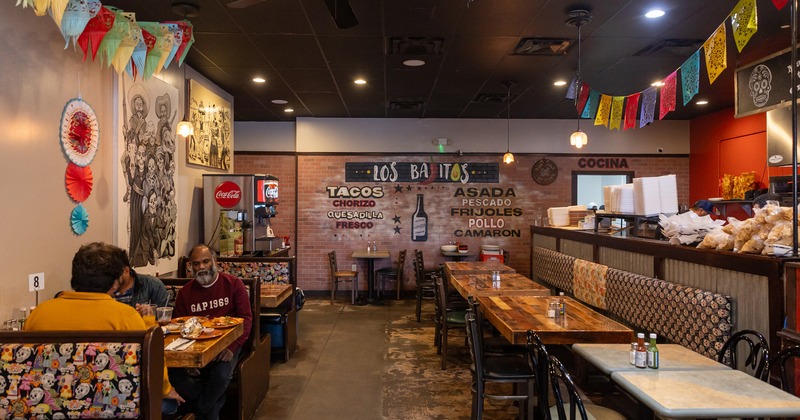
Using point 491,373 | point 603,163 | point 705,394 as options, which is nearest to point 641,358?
point 705,394

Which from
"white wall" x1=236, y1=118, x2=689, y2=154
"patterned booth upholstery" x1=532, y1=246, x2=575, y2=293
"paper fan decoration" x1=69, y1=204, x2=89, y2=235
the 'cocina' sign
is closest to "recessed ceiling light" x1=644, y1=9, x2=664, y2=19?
"patterned booth upholstery" x1=532, y1=246, x2=575, y2=293

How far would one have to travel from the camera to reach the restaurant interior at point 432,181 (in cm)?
336

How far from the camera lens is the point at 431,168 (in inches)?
389

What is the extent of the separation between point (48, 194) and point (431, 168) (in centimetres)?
701

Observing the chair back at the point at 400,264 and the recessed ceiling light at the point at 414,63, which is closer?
the recessed ceiling light at the point at 414,63

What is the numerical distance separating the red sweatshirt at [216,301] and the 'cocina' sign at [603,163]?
777 centimetres

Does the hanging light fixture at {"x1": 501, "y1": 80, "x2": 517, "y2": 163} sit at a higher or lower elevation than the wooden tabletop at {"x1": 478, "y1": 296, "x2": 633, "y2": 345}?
higher

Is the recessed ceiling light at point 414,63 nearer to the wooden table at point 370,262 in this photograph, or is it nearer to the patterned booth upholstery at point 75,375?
the wooden table at point 370,262

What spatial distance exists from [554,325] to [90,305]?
2752 millimetres

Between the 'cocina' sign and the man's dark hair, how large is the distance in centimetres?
890

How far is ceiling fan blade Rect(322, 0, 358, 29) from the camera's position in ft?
11.1

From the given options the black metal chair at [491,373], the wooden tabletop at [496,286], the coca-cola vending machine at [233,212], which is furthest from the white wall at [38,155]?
the wooden tabletop at [496,286]

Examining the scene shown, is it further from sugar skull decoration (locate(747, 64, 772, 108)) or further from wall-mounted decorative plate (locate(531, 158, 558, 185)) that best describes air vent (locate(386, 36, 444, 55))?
wall-mounted decorative plate (locate(531, 158, 558, 185))

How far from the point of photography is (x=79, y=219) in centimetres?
397
